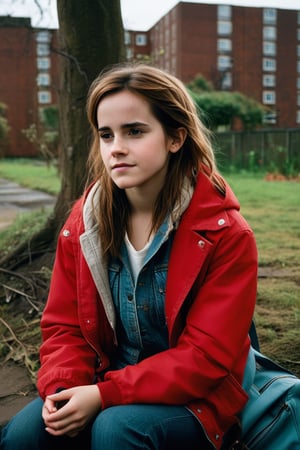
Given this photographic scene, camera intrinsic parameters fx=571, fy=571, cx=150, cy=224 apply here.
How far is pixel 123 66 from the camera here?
198 centimetres

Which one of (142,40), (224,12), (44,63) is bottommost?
(44,63)

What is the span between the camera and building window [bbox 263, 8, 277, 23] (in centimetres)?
4172

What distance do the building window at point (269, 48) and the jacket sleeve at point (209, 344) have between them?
4257 cm

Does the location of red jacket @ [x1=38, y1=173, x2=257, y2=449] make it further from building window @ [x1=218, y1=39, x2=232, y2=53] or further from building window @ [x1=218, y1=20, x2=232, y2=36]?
building window @ [x1=218, y1=20, x2=232, y2=36]

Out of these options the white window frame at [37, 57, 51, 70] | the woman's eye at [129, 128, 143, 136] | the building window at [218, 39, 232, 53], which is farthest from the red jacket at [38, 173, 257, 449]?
the building window at [218, 39, 232, 53]

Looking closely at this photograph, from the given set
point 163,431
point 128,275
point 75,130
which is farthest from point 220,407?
point 75,130

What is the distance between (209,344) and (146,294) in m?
0.28

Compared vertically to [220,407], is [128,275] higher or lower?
higher

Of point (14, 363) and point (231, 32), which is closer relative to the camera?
point (14, 363)

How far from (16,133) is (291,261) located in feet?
120

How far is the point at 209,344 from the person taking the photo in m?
1.62

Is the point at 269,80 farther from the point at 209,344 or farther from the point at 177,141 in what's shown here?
the point at 209,344

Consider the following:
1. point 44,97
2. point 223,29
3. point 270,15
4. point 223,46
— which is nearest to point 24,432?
point 223,46

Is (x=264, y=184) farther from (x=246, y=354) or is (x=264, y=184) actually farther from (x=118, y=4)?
(x=246, y=354)
